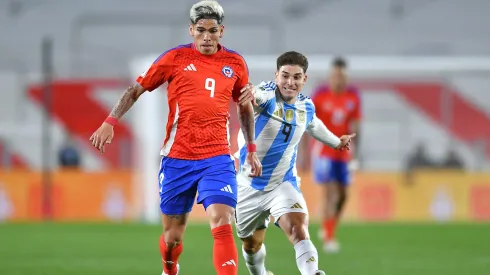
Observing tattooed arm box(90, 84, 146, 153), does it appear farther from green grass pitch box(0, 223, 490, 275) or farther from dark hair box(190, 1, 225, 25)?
green grass pitch box(0, 223, 490, 275)

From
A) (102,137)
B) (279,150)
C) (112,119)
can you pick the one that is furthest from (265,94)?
(102,137)

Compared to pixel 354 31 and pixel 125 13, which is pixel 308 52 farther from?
pixel 125 13

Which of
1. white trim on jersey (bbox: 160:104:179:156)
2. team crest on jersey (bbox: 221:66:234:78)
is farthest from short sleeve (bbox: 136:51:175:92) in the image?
team crest on jersey (bbox: 221:66:234:78)

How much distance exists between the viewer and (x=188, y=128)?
7.36m

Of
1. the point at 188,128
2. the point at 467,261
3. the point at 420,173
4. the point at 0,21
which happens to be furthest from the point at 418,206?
the point at 188,128

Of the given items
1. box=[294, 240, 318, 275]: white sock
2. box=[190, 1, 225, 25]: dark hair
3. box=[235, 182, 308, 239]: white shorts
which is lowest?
box=[294, 240, 318, 275]: white sock

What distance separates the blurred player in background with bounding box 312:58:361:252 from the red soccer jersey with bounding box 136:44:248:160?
6.51 meters

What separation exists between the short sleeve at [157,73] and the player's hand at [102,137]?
0.50 m

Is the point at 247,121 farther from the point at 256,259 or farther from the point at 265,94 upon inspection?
the point at 256,259

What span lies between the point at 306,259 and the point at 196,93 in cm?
145

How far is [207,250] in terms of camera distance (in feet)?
44.5

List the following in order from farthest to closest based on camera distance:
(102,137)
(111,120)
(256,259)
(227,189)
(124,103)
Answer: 1. (256,259)
2. (227,189)
3. (124,103)
4. (111,120)
5. (102,137)

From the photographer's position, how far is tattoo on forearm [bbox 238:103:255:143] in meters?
7.59

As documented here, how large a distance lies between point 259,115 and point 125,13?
19.9 metres
